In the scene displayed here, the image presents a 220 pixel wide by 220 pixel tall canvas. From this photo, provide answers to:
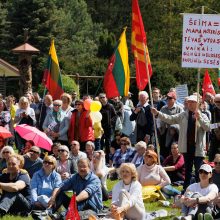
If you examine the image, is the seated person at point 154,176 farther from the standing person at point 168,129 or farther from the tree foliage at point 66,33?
the tree foliage at point 66,33

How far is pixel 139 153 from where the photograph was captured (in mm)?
13664

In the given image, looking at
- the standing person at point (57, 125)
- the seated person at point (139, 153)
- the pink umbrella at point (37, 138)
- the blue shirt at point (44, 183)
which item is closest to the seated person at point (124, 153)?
the seated person at point (139, 153)

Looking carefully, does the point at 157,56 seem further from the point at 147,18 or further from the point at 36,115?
the point at 36,115

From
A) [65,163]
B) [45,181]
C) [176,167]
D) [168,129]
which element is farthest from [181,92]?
[45,181]

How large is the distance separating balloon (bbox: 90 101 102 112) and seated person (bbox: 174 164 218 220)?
572 cm

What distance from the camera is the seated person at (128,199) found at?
31.1ft

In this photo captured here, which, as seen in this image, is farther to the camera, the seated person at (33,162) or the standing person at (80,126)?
the standing person at (80,126)

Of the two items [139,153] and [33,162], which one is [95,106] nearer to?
[139,153]

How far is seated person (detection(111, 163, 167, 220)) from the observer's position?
9.48 meters

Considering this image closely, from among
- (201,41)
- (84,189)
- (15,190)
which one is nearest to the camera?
(84,189)

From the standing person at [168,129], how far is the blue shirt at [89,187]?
13.8 feet

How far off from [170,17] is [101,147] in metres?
31.0

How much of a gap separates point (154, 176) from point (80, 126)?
303cm

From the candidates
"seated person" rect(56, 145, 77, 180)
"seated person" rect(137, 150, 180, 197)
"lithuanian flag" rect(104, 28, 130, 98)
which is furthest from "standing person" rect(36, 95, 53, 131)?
"seated person" rect(137, 150, 180, 197)
